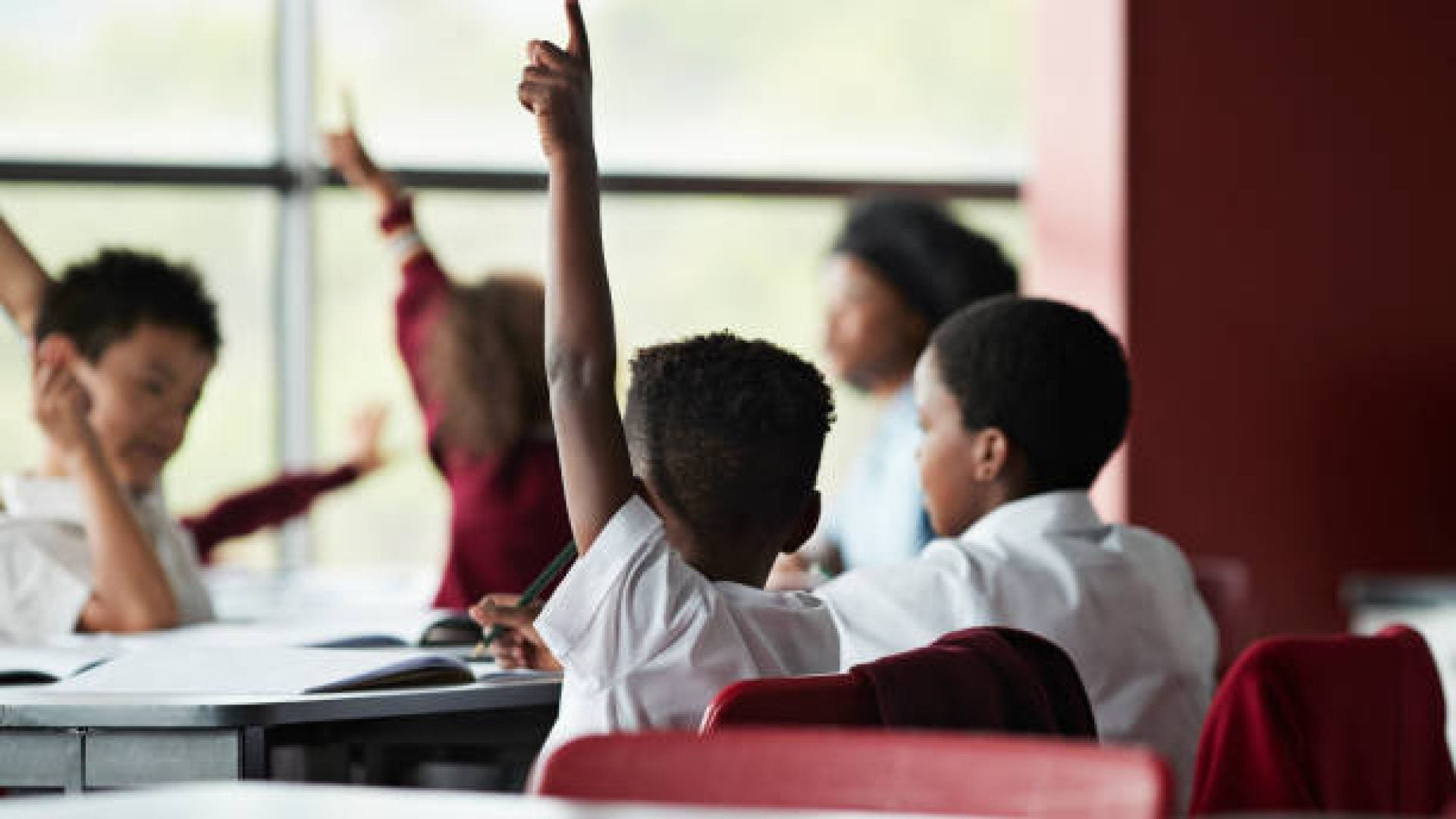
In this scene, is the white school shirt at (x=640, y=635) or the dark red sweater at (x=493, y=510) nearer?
the white school shirt at (x=640, y=635)

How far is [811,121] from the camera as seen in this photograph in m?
5.65

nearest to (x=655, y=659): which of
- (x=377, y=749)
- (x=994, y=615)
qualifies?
(x=994, y=615)

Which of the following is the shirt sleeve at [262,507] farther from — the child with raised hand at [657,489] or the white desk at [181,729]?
the child with raised hand at [657,489]

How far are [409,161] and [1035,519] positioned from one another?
3450mm

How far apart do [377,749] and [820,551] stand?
Answer: 1.18m

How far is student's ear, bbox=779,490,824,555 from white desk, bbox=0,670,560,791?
310 mm

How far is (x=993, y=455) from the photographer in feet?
7.66

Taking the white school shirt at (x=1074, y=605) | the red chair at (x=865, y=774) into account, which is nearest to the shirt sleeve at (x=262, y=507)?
the white school shirt at (x=1074, y=605)

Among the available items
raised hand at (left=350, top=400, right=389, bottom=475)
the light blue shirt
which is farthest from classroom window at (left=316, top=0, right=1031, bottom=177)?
the light blue shirt

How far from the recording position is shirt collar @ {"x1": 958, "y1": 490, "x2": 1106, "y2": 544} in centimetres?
223

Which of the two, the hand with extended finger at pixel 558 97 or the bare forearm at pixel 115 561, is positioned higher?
the hand with extended finger at pixel 558 97

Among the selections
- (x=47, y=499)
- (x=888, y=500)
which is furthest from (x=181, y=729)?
(x=888, y=500)

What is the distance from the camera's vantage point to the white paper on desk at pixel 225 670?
185 cm

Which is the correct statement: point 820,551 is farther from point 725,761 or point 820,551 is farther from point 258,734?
point 725,761
